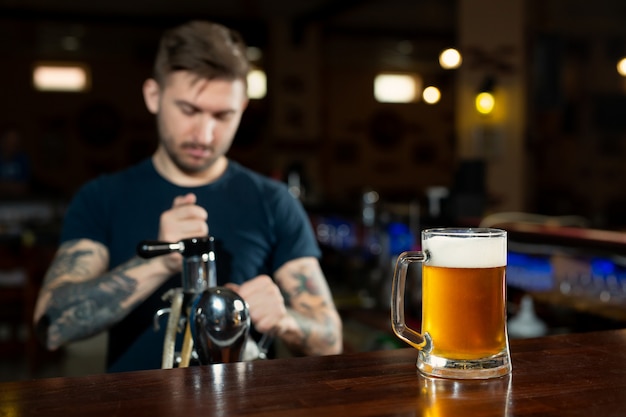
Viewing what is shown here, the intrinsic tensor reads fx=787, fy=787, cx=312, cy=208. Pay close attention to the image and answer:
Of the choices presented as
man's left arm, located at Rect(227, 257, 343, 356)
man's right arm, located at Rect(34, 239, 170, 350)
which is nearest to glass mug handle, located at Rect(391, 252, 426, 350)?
man's left arm, located at Rect(227, 257, 343, 356)

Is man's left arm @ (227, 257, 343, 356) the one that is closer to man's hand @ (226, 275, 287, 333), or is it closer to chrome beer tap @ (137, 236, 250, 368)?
man's hand @ (226, 275, 287, 333)

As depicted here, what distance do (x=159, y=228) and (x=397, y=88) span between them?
1495 centimetres

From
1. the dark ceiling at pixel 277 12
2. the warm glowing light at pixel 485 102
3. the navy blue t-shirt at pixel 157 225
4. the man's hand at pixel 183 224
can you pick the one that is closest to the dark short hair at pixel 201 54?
the navy blue t-shirt at pixel 157 225

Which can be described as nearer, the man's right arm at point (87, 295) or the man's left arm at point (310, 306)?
the man's right arm at point (87, 295)

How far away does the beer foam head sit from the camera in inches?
41.5

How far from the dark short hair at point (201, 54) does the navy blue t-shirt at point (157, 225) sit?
0.29 meters

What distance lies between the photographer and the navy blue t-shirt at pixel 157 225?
1988mm

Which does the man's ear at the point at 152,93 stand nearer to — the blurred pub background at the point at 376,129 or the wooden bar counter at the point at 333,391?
the wooden bar counter at the point at 333,391

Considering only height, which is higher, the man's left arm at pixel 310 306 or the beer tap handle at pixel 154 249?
the beer tap handle at pixel 154 249

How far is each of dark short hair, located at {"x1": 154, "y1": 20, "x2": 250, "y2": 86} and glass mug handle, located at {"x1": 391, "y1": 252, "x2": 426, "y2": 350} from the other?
3.19 feet

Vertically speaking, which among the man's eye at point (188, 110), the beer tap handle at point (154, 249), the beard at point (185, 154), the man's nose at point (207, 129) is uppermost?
the man's eye at point (188, 110)

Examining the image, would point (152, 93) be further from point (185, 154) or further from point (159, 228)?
point (159, 228)

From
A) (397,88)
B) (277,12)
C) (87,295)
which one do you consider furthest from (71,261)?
(397,88)

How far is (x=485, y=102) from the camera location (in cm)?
827
